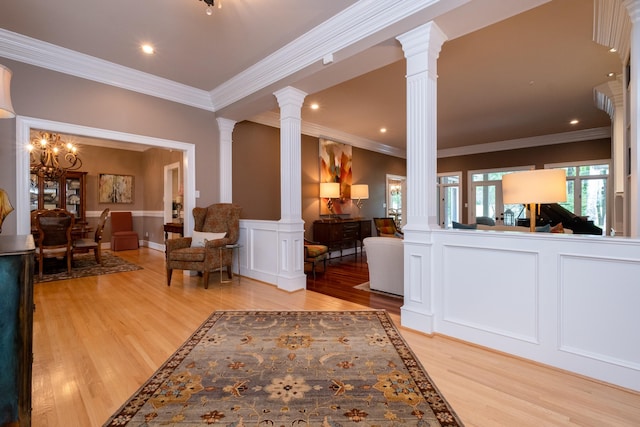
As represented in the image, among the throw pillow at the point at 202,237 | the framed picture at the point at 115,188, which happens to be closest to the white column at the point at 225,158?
the throw pillow at the point at 202,237

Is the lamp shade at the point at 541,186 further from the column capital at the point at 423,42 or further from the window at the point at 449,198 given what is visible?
the window at the point at 449,198

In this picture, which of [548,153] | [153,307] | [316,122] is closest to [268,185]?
[316,122]

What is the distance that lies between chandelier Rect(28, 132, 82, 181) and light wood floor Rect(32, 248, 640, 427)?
3.69 m

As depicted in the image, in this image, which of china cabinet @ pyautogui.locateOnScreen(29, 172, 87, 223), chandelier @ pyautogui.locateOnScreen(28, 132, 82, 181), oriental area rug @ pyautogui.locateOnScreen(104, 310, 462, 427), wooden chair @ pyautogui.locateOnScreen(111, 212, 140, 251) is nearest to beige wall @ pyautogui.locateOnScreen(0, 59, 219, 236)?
chandelier @ pyautogui.locateOnScreen(28, 132, 82, 181)

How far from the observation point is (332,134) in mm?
6488

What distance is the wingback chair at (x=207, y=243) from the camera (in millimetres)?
3678

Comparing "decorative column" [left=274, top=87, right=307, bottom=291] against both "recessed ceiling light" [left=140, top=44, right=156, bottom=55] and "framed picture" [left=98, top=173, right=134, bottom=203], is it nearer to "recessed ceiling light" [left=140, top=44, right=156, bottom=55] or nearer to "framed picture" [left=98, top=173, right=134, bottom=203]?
"recessed ceiling light" [left=140, top=44, right=156, bottom=55]

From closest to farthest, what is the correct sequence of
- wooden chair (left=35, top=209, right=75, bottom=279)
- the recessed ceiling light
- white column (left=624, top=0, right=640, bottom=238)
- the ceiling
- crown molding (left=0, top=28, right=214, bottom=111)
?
white column (left=624, top=0, right=640, bottom=238) < the ceiling < crown molding (left=0, top=28, right=214, bottom=111) < the recessed ceiling light < wooden chair (left=35, top=209, right=75, bottom=279)

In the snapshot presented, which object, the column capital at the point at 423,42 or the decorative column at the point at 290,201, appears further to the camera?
the decorative column at the point at 290,201

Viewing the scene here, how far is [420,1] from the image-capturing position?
2.18 metres

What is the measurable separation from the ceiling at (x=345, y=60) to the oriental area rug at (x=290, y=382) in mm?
2616

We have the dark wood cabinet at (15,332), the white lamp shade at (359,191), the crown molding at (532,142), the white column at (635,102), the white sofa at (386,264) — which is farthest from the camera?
the white lamp shade at (359,191)

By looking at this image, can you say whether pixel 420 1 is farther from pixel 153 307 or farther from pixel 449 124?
pixel 449 124

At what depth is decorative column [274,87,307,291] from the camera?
365 cm
